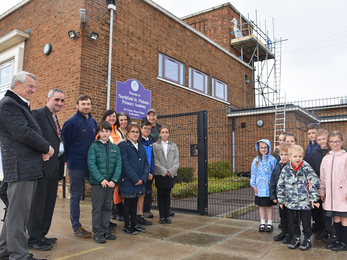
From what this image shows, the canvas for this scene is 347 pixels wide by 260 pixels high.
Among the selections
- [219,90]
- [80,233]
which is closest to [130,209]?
[80,233]

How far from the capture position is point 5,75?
10.5 m

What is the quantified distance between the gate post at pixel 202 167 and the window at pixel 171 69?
5413 mm

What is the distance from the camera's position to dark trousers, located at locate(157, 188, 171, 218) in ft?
16.4

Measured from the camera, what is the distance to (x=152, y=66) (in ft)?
33.6

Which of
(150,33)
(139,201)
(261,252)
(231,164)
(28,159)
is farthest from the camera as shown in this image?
(150,33)

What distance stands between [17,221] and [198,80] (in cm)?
1127

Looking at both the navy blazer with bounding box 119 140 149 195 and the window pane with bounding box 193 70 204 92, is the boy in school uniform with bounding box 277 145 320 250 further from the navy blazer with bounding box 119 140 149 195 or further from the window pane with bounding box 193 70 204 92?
the window pane with bounding box 193 70 204 92

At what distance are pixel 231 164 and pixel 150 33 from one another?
6298 mm

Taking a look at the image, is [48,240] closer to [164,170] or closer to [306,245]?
[164,170]

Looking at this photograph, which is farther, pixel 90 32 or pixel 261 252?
pixel 90 32

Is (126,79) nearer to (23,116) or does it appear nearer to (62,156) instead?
(62,156)

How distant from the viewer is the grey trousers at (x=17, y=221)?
2.72 m

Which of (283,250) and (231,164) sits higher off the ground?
(231,164)

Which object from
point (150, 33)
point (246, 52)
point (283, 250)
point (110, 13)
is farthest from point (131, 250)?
point (246, 52)
